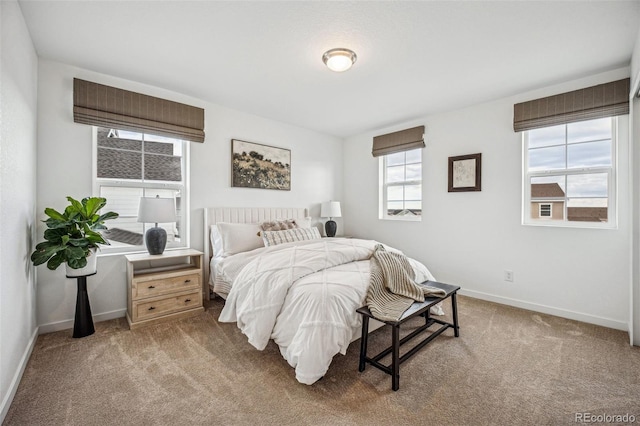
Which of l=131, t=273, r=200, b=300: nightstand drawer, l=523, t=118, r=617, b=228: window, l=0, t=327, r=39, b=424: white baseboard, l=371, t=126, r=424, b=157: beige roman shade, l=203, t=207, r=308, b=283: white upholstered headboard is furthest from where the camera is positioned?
l=371, t=126, r=424, b=157: beige roman shade

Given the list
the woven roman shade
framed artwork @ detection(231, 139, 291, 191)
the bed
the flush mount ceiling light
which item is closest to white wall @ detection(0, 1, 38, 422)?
the bed

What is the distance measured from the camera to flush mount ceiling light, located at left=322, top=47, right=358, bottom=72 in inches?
90.4

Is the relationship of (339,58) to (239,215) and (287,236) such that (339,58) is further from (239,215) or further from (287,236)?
(239,215)

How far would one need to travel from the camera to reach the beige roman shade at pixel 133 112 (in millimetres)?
2660

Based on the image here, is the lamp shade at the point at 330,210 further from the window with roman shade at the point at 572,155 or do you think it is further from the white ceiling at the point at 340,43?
the window with roman shade at the point at 572,155

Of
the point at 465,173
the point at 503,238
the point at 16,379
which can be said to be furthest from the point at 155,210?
the point at 503,238

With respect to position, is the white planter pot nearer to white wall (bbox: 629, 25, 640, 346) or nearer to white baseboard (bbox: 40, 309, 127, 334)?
white baseboard (bbox: 40, 309, 127, 334)

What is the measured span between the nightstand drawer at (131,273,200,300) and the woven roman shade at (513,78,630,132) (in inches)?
157

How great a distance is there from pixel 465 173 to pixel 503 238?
928mm

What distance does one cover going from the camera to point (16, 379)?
1.76 meters

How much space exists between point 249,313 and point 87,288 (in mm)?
1810

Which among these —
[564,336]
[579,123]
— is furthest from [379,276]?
[579,123]

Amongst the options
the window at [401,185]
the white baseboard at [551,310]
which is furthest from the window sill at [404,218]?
the white baseboard at [551,310]

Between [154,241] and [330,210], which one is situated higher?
[330,210]
